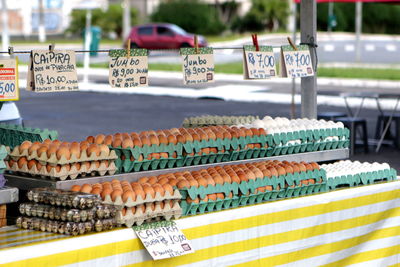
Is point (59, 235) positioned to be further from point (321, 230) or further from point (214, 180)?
point (321, 230)

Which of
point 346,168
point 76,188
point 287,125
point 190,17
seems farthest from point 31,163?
point 190,17

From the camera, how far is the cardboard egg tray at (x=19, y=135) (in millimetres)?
→ 6145

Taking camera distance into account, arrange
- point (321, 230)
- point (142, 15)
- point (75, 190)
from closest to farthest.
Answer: point (75, 190) < point (321, 230) < point (142, 15)

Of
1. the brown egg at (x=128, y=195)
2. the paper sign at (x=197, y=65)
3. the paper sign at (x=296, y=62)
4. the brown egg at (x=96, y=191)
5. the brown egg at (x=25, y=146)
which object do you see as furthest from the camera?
the paper sign at (x=296, y=62)

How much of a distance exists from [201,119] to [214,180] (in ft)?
6.44

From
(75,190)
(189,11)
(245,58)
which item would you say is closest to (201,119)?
(245,58)

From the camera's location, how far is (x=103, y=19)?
53.6 metres

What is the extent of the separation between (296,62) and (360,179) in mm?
1258

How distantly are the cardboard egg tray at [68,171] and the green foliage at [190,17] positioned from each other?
1942 inches

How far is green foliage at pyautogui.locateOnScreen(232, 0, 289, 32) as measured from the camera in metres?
57.2

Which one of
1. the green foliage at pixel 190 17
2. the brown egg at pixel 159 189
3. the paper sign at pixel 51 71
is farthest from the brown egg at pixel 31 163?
the green foliage at pixel 190 17

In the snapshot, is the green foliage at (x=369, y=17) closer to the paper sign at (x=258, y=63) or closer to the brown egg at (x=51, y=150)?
the paper sign at (x=258, y=63)

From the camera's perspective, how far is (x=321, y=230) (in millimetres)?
6117

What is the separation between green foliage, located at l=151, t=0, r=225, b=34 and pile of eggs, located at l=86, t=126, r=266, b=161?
4838cm
